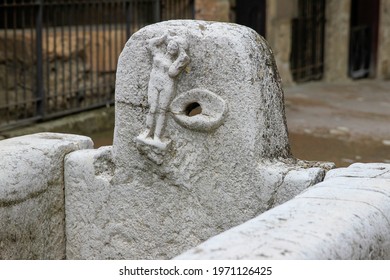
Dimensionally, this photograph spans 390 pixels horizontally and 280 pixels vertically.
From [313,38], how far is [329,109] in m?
2.28

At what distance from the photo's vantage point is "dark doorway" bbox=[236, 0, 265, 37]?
1063 cm

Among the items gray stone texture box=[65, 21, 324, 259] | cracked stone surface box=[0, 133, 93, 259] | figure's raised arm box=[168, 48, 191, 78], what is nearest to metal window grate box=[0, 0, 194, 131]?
cracked stone surface box=[0, 133, 93, 259]

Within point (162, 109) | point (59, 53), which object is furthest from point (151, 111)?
point (59, 53)

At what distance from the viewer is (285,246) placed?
247 centimetres

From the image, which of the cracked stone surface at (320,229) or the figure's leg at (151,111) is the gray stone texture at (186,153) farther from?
the cracked stone surface at (320,229)

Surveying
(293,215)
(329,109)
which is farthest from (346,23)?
(293,215)

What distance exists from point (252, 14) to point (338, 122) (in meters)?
2.31

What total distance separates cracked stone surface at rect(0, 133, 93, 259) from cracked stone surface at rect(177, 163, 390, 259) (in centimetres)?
125

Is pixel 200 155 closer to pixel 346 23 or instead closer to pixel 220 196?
pixel 220 196

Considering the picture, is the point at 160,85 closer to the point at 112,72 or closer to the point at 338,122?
the point at 112,72

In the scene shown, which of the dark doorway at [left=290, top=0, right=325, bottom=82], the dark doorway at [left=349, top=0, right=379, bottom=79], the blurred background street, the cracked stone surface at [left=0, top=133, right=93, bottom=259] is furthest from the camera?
the dark doorway at [left=349, top=0, right=379, bottom=79]

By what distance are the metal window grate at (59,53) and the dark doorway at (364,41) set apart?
157 inches

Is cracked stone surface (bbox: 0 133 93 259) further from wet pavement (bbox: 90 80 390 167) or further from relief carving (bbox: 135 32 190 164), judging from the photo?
wet pavement (bbox: 90 80 390 167)
